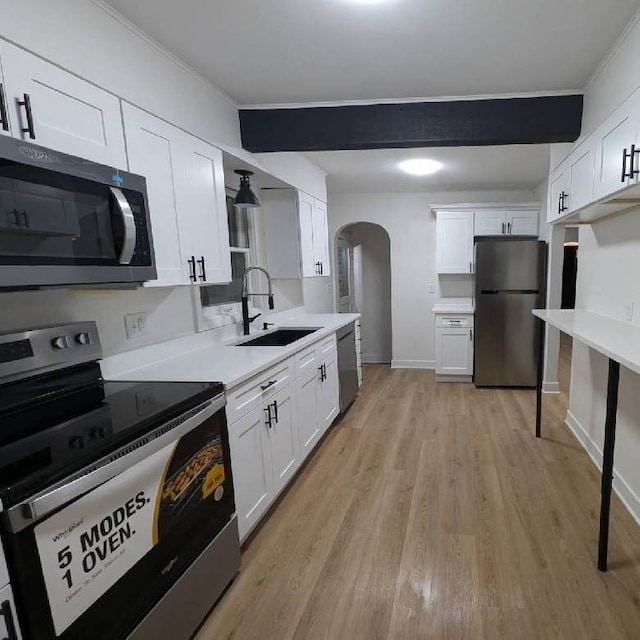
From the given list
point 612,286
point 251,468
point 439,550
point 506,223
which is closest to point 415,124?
point 612,286

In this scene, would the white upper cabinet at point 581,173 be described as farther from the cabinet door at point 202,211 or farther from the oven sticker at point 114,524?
the oven sticker at point 114,524

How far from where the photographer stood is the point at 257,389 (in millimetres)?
2043

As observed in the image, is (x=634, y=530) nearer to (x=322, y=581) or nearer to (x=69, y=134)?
(x=322, y=581)

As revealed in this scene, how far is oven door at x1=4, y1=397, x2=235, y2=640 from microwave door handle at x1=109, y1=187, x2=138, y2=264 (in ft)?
2.09

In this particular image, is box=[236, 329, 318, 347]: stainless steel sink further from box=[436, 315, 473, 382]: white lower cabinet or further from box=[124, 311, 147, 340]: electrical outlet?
box=[436, 315, 473, 382]: white lower cabinet

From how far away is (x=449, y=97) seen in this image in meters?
2.54

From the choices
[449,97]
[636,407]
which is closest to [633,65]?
[449,97]

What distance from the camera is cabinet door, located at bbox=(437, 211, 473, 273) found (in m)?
4.89

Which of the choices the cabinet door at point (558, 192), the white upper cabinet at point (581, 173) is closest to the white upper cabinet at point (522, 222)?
the cabinet door at point (558, 192)

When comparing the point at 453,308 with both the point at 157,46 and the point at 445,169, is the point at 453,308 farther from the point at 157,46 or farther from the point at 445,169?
the point at 157,46

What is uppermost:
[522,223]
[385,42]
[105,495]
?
[385,42]

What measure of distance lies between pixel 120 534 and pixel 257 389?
95cm

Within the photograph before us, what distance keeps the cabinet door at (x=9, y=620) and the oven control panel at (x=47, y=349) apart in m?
0.68

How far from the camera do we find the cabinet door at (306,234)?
3.54 m
